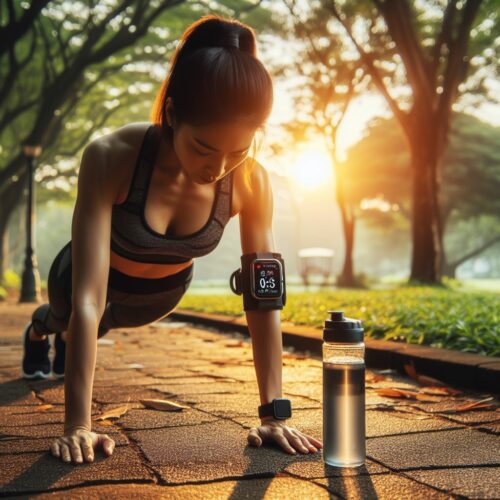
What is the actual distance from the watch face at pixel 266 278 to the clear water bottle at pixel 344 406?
0.46 metres

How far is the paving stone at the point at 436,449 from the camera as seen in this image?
7.47 feet

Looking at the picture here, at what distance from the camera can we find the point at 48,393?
376 cm

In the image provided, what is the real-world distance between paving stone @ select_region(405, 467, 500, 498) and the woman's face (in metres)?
Result: 1.12

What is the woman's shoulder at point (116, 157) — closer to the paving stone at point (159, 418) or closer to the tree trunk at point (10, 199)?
the paving stone at point (159, 418)

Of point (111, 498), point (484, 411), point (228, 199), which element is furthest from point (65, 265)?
point (484, 411)

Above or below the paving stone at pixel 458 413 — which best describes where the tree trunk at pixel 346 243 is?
above

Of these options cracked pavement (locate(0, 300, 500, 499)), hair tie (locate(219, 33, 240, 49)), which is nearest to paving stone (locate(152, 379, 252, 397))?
cracked pavement (locate(0, 300, 500, 499))

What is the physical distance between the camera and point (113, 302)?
10.9 feet

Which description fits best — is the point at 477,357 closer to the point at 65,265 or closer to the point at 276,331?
the point at 276,331

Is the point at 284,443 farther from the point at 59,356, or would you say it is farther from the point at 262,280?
the point at 59,356

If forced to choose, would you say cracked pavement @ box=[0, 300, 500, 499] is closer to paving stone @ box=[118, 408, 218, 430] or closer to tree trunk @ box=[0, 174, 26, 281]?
paving stone @ box=[118, 408, 218, 430]

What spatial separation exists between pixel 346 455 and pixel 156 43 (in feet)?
56.5

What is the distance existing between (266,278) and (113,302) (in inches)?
39.2

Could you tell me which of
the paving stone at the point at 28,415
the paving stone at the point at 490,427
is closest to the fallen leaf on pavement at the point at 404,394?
the paving stone at the point at 490,427
